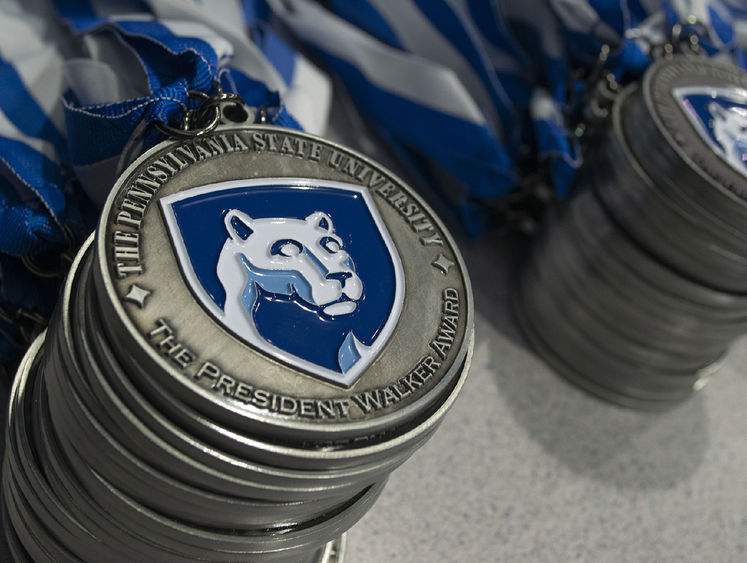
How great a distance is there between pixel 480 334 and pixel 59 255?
54cm

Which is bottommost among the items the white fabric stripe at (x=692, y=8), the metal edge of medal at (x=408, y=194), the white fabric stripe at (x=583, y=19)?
the white fabric stripe at (x=692, y=8)

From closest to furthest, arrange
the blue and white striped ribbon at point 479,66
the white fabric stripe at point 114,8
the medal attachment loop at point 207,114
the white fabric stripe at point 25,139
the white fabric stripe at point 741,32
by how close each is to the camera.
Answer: the medal attachment loop at point 207,114
the white fabric stripe at point 25,139
the white fabric stripe at point 114,8
the blue and white striped ribbon at point 479,66
the white fabric stripe at point 741,32

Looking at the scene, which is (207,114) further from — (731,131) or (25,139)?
(731,131)

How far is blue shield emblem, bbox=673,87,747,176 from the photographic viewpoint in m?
0.79

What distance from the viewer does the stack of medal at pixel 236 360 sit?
0.44 metres

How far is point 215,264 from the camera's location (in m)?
0.50

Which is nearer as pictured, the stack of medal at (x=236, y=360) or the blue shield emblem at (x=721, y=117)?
the stack of medal at (x=236, y=360)

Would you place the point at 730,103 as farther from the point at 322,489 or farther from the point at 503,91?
the point at 322,489

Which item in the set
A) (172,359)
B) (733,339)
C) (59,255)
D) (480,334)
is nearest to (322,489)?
(172,359)

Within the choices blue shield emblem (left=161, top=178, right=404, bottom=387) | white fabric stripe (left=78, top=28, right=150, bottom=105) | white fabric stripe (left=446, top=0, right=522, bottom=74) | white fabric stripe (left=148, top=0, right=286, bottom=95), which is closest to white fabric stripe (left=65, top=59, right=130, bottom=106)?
white fabric stripe (left=78, top=28, right=150, bottom=105)

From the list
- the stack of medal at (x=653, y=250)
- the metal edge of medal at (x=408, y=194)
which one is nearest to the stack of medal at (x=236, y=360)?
the metal edge of medal at (x=408, y=194)

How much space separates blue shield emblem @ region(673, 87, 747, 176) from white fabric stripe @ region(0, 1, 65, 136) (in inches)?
26.5

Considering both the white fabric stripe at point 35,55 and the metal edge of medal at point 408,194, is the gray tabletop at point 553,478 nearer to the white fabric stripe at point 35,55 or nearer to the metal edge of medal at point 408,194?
the metal edge of medal at point 408,194

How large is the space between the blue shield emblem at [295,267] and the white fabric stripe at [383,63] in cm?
44
